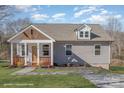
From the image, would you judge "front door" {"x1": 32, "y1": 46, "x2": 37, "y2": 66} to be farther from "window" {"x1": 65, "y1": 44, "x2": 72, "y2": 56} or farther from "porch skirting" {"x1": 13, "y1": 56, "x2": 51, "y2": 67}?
"window" {"x1": 65, "y1": 44, "x2": 72, "y2": 56}

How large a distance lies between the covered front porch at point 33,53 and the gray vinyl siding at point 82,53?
35.1 inches

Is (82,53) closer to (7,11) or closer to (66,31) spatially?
(66,31)

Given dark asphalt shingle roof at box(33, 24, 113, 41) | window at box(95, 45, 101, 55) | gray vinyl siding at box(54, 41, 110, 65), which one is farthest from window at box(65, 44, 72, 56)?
window at box(95, 45, 101, 55)

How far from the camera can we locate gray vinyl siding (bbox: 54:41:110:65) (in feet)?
97.6

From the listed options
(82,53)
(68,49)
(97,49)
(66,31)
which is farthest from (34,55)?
(97,49)

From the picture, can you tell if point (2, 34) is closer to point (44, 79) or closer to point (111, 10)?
point (111, 10)

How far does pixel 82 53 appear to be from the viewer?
A: 1178 inches

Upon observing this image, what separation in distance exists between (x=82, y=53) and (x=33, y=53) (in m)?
4.26

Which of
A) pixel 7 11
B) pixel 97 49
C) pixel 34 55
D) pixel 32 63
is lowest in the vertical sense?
pixel 32 63

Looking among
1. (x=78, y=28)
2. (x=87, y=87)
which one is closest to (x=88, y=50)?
(x=78, y=28)

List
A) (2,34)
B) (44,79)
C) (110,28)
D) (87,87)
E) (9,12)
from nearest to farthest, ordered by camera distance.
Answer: (87,87)
(44,79)
(9,12)
(2,34)
(110,28)

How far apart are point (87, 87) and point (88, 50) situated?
14168mm

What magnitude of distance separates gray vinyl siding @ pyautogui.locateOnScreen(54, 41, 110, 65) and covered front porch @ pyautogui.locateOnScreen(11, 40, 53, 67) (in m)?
0.89
